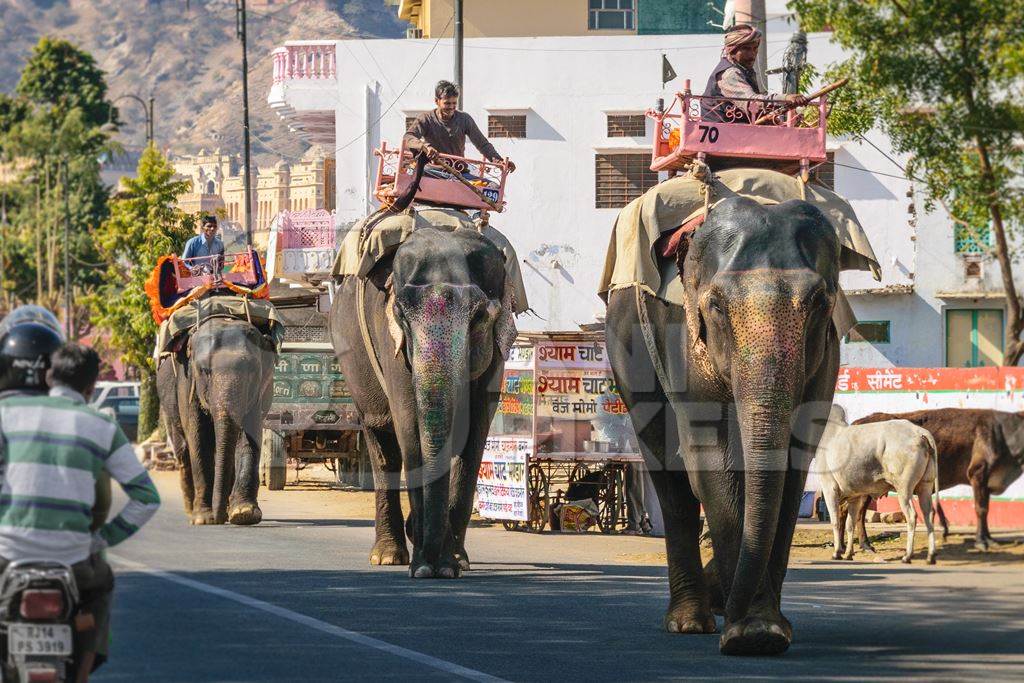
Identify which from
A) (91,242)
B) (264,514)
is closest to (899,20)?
(264,514)

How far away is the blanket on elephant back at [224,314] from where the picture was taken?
19.6 metres

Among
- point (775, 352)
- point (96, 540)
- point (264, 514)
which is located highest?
point (775, 352)

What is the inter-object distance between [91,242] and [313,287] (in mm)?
38623

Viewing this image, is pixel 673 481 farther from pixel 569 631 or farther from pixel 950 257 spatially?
pixel 950 257

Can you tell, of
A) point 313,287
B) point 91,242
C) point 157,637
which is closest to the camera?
point 157,637

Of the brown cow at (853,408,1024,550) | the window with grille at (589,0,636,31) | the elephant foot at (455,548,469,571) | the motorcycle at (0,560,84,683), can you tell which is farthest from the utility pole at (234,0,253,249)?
the motorcycle at (0,560,84,683)

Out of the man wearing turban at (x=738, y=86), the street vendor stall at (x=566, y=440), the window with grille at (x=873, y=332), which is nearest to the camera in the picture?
the man wearing turban at (x=738, y=86)

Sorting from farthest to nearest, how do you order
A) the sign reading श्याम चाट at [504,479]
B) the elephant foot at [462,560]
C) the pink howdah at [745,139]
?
the sign reading श्याम चाट at [504,479]
the elephant foot at [462,560]
the pink howdah at [745,139]

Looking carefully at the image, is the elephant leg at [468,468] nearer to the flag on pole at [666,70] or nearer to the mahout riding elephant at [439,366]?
the mahout riding elephant at [439,366]

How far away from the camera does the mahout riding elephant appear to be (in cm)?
1338

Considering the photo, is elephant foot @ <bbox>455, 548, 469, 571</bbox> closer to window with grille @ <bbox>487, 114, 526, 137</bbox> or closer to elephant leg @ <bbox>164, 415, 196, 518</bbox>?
elephant leg @ <bbox>164, 415, 196, 518</bbox>

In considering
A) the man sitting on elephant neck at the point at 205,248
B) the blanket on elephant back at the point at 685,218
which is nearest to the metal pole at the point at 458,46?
the man sitting on elephant neck at the point at 205,248

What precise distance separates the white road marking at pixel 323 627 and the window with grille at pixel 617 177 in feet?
86.0

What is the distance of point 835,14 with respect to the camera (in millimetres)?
20750
